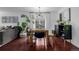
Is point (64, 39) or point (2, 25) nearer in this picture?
point (2, 25)

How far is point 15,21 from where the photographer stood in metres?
1.54

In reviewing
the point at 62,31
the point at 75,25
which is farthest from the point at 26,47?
the point at 75,25

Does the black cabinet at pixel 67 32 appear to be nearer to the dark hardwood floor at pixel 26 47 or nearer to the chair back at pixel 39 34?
the dark hardwood floor at pixel 26 47

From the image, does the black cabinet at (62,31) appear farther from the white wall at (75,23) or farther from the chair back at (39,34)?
the chair back at (39,34)

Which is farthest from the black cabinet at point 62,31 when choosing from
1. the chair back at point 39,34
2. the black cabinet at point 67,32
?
the chair back at point 39,34

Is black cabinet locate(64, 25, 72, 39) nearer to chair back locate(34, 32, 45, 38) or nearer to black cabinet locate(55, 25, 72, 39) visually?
black cabinet locate(55, 25, 72, 39)

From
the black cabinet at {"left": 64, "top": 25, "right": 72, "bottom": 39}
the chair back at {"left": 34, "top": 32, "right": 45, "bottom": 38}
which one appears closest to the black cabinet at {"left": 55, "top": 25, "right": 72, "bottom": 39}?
the black cabinet at {"left": 64, "top": 25, "right": 72, "bottom": 39}

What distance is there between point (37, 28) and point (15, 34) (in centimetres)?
33

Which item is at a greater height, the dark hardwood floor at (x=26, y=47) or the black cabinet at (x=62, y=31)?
the black cabinet at (x=62, y=31)

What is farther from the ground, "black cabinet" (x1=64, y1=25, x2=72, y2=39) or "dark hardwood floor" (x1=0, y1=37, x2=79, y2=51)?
"black cabinet" (x1=64, y1=25, x2=72, y2=39)
